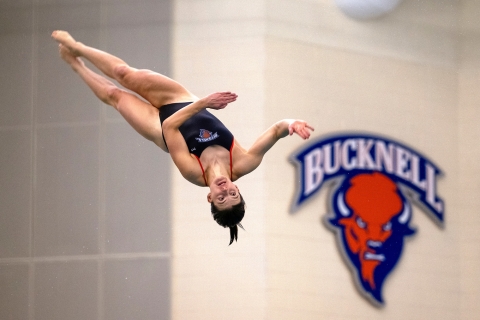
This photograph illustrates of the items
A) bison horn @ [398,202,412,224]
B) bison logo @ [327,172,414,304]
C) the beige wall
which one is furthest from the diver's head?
bison horn @ [398,202,412,224]

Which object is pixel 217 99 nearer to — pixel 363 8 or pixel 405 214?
pixel 363 8

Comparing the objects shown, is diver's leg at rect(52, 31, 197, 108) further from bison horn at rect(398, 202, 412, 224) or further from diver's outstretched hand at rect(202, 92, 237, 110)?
bison horn at rect(398, 202, 412, 224)

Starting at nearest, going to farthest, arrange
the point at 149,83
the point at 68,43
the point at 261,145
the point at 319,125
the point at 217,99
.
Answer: the point at 217,99
the point at 261,145
the point at 149,83
the point at 68,43
the point at 319,125

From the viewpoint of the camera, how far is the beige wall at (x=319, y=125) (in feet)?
23.5

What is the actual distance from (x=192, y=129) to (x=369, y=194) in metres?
3.33

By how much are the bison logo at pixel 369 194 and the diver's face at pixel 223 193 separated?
2.77 metres

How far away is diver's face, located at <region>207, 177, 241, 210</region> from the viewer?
4570 millimetres

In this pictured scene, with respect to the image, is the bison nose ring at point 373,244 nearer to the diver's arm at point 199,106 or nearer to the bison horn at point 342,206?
the bison horn at point 342,206

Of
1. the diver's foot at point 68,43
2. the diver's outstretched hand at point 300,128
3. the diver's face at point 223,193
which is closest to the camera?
the diver's outstretched hand at point 300,128

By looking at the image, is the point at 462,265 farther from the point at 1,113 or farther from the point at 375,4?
the point at 1,113

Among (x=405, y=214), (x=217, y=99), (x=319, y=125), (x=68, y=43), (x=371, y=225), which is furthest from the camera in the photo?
(x=405, y=214)

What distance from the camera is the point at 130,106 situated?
504 centimetres

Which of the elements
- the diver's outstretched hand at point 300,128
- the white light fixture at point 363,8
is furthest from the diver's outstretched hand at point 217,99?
the white light fixture at point 363,8

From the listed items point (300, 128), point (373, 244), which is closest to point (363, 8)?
point (373, 244)
